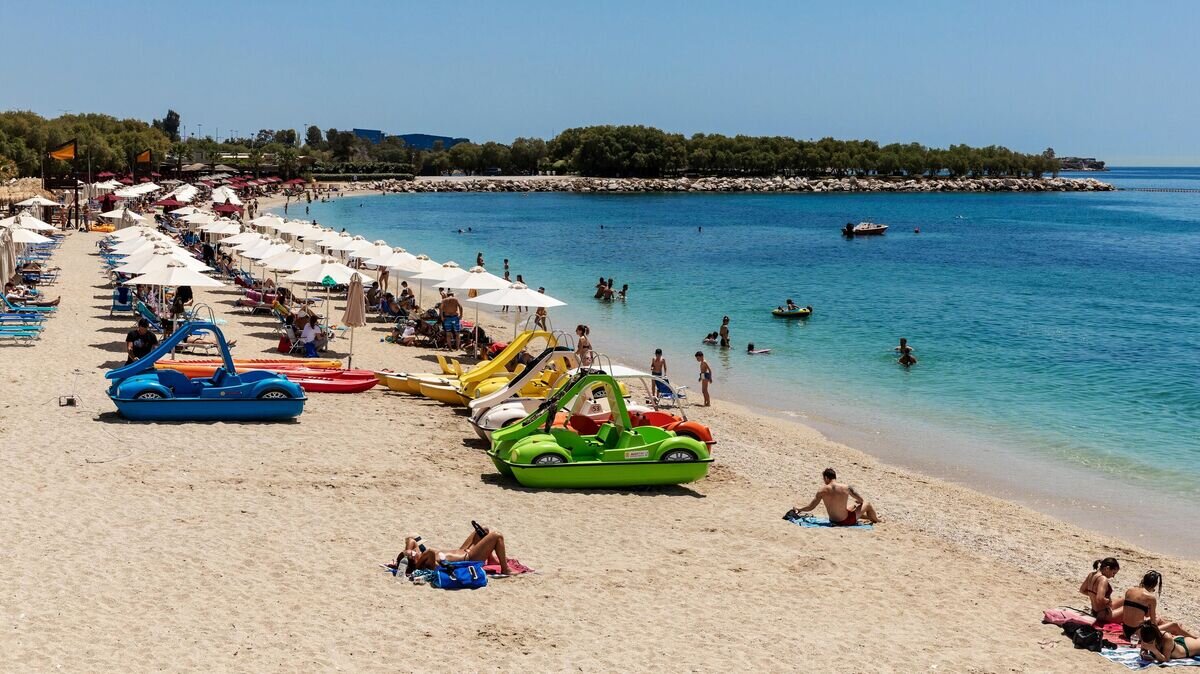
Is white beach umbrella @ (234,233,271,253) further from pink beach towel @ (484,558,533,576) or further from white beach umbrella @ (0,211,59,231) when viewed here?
pink beach towel @ (484,558,533,576)

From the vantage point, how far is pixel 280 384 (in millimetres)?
14625

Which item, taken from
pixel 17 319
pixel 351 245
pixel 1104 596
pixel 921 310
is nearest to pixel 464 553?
pixel 1104 596

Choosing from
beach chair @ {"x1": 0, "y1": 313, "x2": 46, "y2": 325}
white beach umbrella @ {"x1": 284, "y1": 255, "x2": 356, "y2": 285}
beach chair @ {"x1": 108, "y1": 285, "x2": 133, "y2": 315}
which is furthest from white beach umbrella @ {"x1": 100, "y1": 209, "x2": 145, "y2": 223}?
white beach umbrella @ {"x1": 284, "y1": 255, "x2": 356, "y2": 285}

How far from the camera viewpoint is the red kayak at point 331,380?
16.8 m

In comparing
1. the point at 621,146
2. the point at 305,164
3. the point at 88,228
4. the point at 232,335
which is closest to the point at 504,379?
the point at 232,335

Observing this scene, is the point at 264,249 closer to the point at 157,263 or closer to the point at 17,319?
the point at 157,263

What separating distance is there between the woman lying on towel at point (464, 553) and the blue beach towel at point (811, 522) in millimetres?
3870

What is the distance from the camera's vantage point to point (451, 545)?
416 inches

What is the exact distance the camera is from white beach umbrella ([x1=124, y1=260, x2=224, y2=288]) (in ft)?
60.5

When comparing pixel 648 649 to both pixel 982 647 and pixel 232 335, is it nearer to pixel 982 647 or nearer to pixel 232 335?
pixel 982 647

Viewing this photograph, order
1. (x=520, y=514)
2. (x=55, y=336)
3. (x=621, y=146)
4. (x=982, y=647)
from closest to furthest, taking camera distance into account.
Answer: (x=982, y=647) < (x=520, y=514) < (x=55, y=336) < (x=621, y=146)

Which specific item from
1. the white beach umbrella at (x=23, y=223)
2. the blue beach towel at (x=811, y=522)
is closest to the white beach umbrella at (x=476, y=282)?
the blue beach towel at (x=811, y=522)

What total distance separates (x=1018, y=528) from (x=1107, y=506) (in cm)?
235

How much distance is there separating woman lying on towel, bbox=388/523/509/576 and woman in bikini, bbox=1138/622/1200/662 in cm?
550
